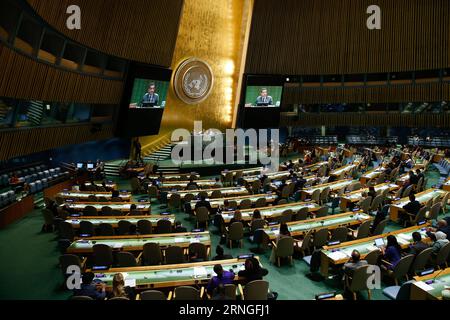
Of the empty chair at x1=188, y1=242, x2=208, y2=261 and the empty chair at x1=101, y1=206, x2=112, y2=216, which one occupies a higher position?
the empty chair at x1=101, y1=206, x2=112, y2=216

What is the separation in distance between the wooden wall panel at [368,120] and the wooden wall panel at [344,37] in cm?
355

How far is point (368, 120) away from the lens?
1038 inches

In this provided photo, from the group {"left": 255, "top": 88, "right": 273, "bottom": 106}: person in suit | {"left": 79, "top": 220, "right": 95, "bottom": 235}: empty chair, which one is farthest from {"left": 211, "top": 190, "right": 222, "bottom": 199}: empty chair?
{"left": 255, "top": 88, "right": 273, "bottom": 106}: person in suit

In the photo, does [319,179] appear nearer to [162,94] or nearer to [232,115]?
[162,94]

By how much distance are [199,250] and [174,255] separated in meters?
0.61

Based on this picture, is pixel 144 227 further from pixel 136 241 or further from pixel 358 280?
pixel 358 280

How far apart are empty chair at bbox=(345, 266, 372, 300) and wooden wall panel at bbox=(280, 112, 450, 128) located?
2204 cm

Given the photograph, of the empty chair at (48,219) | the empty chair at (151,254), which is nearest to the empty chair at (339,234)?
the empty chair at (151,254)

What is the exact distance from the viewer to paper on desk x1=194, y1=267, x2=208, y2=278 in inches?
243

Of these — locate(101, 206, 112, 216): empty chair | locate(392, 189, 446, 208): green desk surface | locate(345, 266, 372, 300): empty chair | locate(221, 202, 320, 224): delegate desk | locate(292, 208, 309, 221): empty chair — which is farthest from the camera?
locate(392, 189, 446, 208): green desk surface

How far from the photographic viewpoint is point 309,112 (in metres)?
27.8

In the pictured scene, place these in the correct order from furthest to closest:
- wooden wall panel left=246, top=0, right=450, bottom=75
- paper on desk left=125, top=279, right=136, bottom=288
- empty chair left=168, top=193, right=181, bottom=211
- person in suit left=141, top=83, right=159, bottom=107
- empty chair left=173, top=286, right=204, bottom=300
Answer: wooden wall panel left=246, top=0, right=450, bottom=75 < person in suit left=141, top=83, right=159, bottom=107 < empty chair left=168, top=193, right=181, bottom=211 < paper on desk left=125, top=279, right=136, bottom=288 < empty chair left=173, top=286, right=204, bottom=300

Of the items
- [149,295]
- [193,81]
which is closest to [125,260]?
[149,295]

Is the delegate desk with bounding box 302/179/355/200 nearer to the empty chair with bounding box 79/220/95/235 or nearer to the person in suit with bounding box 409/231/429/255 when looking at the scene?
the person in suit with bounding box 409/231/429/255
